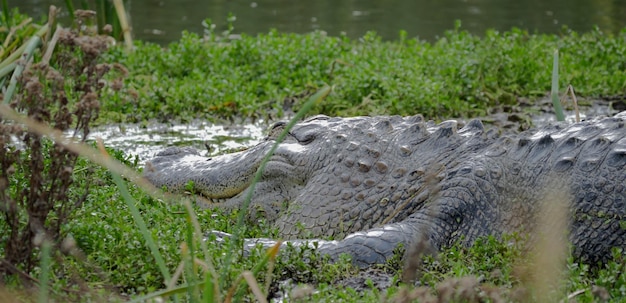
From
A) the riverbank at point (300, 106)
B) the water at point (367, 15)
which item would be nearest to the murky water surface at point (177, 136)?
the riverbank at point (300, 106)

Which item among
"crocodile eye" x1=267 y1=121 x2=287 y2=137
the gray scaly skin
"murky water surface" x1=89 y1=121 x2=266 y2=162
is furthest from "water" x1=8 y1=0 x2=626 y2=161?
the gray scaly skin

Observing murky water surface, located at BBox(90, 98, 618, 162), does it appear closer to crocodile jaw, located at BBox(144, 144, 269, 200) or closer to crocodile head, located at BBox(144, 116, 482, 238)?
crocodile jaw, located at BBox(144, 144, 269, 200)

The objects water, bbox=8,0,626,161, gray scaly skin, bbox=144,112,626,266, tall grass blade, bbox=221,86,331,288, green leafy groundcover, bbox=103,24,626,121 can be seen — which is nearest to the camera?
tall grass blade, bbox=221,86,331,288

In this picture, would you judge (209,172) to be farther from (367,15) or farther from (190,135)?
(367,15)

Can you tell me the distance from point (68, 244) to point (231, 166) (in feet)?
6.15

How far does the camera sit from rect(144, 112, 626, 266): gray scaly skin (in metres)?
3.94

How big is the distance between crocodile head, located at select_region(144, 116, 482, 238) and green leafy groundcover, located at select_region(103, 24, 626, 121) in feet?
7.58

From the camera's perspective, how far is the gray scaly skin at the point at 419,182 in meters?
3.94

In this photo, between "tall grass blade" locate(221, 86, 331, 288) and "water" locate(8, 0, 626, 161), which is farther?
"water" locate(8, 0, 626, 161)

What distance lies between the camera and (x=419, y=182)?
4234mm

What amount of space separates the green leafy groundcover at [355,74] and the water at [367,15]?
2.86 meters

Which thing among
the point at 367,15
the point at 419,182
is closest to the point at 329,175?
the point at 419,182

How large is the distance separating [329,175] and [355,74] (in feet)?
10.6

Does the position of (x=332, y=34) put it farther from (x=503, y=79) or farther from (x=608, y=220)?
(x=608, y=220)
